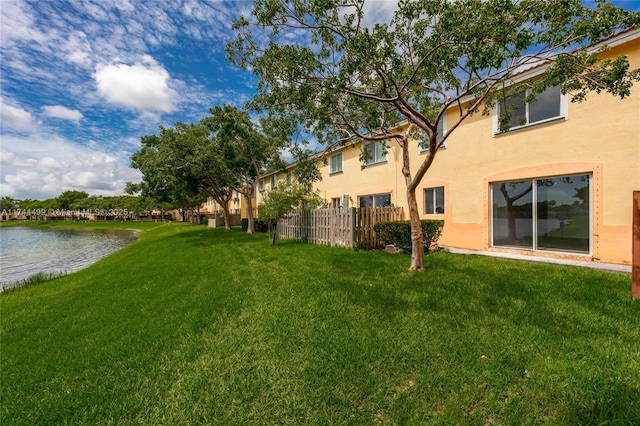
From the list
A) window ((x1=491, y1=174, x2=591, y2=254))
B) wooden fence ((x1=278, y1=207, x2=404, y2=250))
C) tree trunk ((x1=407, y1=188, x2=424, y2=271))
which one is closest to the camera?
tree trunk ((x1=407, y1=188, x2=424, y2=271))

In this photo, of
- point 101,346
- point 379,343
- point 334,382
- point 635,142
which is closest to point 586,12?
point 635,142

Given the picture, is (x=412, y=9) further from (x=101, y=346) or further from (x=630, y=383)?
(x=101, y=346)

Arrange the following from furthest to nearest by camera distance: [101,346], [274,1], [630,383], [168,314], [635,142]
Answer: [635,142]
[274,1]
[168,314]
[101,346]
[630,383]

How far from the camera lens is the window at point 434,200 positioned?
498 inches

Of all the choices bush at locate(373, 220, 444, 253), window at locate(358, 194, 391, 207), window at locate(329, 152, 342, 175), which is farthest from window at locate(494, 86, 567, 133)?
window at locate(329, 152, 342, 175)

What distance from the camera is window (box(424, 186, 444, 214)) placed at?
12641mm

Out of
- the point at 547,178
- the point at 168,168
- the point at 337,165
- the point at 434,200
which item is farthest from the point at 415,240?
the point at 168,168

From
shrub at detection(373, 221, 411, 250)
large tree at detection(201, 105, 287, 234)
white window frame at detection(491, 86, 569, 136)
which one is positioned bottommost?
shrub at detection(373, 221, 411, 250)

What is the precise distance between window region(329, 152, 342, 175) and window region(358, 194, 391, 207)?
308 centimetres

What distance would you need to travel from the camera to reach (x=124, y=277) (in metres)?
9.34

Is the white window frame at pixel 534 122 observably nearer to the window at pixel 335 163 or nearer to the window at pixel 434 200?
the window at pixel 434 200

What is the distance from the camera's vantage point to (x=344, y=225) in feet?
39.9

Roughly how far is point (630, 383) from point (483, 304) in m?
2.21

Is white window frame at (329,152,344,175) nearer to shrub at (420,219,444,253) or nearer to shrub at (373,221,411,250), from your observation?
shrub at (373,221,411,250)
